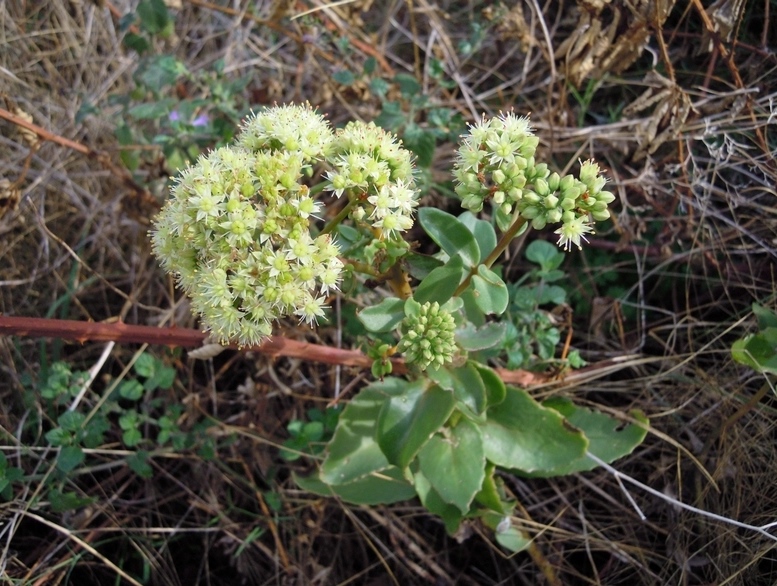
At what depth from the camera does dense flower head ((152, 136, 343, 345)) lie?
6.18 feet

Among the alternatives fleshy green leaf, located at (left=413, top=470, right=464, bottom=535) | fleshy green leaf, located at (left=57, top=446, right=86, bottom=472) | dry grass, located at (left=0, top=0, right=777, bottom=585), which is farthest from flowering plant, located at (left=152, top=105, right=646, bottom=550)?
fleshy green leaf, located at (left=57, top=446, right=86, bottom=472)

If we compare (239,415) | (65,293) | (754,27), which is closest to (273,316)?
(239,415)

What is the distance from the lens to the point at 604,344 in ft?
9.98

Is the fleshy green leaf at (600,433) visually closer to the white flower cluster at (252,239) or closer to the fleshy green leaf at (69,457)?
the white flower cluster at (252,239)

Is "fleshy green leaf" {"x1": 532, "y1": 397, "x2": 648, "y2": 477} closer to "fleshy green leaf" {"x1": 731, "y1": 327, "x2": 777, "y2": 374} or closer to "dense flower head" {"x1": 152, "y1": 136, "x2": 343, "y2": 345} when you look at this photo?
"fleshy green leaf" {"x1": 731, "y1": 327, "x2": 777, "y2": 374}

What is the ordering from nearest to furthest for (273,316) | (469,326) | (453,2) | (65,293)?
(273,316), (469,326), (65,293), (453,2)

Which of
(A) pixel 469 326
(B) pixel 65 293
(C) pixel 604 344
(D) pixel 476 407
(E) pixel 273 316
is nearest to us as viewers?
(E) pixel 273 316

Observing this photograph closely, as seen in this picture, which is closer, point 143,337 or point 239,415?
point 143,337

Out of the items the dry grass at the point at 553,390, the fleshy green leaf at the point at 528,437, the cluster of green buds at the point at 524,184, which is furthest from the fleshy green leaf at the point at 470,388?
the dry grass at the point at 553,390

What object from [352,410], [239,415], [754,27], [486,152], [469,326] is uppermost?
[486,152]

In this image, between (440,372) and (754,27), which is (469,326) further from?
(754,27)

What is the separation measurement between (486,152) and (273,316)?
2.65 feet

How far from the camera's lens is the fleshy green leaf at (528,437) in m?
2.29

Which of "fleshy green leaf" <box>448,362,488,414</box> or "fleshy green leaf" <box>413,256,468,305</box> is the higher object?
"fleshy green leaf" <box>413,256,468,305</box>
